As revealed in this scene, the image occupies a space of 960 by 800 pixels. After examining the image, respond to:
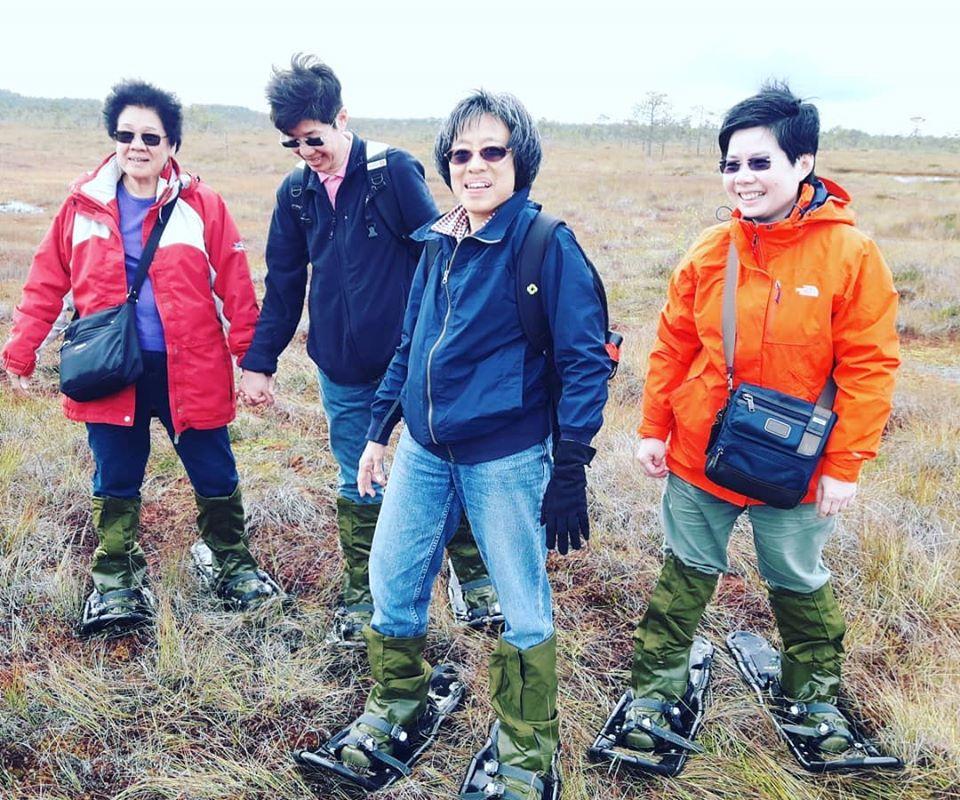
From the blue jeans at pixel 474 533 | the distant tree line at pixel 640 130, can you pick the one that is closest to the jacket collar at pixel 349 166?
the blue jeans at pixel 474 533

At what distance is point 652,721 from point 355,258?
192 cm

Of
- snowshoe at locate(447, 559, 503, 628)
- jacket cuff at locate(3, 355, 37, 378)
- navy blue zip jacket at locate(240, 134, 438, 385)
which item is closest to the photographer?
navy blue zip jacket at locate(240, 134, 438, 385)

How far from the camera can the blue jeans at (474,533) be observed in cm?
205

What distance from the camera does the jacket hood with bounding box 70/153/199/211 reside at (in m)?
2.66

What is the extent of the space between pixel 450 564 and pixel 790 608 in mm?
1558

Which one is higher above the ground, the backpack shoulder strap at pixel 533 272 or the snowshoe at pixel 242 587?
the backpack shoulder strap at pixel 533 272

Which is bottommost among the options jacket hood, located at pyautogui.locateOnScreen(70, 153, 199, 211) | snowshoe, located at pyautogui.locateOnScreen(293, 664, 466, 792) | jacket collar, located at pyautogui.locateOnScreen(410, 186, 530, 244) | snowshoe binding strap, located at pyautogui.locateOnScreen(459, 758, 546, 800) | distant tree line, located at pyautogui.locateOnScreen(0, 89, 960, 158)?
snowshoe, located at pyautogui.locateOnScreen(293, 664, 466, 792)

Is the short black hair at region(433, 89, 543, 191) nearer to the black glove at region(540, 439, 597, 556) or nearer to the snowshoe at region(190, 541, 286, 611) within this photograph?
the black glove at region(540, 439, 597, 556)

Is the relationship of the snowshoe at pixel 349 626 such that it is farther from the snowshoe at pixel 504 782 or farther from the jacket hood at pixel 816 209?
the jacket hood at pixel 816 209

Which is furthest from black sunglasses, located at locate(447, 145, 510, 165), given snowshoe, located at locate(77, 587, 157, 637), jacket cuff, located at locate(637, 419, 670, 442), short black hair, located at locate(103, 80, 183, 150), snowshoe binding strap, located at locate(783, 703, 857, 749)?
snowshoe, located at locate(77, 587, 157, 637)

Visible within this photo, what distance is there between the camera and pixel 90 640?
9.30ft

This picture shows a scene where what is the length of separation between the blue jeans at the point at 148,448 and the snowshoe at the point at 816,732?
2.29m

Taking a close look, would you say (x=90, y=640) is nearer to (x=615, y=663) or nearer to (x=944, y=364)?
(x=615, y=663)

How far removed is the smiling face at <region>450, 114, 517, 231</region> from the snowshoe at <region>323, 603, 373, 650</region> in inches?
70.5
